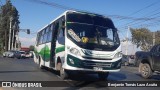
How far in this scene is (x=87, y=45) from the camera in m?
14.7

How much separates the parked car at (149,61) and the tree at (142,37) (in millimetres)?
51884

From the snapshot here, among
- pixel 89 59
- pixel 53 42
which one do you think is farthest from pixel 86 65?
pixel 53 42

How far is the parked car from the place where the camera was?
58.7ft

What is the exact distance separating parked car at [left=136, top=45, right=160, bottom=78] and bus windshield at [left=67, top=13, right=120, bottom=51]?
133 inches

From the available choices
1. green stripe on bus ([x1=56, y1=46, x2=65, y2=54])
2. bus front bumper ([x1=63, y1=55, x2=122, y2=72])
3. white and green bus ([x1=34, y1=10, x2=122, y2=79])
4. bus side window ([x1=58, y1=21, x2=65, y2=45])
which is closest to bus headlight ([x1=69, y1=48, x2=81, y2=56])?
white and green bus ([x1=34, y1=10, x2=122, y2=79])

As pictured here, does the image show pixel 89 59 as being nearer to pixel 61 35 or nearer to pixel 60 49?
pixel 60 49

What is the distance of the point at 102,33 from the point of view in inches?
609

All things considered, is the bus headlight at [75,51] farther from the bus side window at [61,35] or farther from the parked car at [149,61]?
the parked car at [149,61]

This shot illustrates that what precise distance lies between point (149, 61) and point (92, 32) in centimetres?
482

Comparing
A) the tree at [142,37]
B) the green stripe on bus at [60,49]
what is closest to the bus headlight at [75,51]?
the green stripe on bus at [60,49]

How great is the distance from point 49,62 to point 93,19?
4245 mm

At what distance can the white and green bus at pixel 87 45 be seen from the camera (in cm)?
1453

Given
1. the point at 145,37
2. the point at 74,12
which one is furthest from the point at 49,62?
the point at 145,37

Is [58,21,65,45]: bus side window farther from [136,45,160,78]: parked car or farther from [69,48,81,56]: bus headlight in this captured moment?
[136,45,160,78]: parked car
